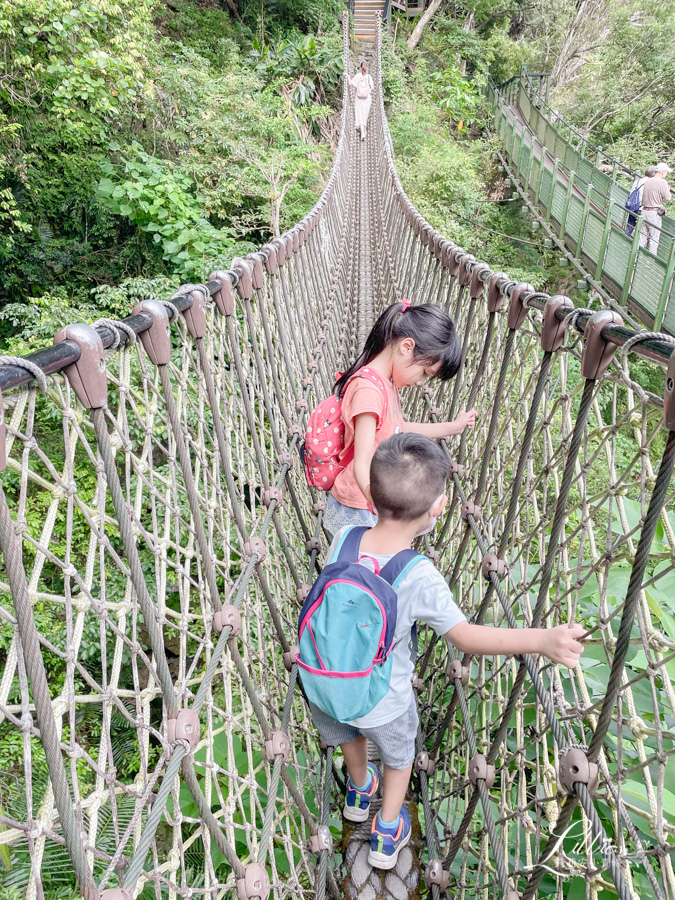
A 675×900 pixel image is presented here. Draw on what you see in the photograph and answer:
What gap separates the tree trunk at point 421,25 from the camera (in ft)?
39.8

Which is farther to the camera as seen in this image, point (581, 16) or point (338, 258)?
point (581, 16)

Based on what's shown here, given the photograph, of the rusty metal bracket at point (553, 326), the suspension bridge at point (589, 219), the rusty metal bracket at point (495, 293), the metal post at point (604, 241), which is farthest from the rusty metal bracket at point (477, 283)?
the metal post at point (604, 241)

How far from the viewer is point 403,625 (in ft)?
2.96

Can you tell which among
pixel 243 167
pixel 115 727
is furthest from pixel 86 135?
pixel 115 727

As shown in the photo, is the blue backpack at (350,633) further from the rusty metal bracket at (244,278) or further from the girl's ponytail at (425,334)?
the rusty metal bracket at (244,278)

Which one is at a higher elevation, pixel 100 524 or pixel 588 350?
pixel 588 350

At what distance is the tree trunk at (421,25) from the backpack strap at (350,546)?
45.5 ft

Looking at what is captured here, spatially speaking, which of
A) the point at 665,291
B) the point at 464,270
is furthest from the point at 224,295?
the point at 665,291

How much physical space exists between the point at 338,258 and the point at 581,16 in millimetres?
11383

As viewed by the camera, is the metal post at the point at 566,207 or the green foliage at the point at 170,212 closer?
the green foliage at the point at 170,212

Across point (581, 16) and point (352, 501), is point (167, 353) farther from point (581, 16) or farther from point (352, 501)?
point (581, 16)

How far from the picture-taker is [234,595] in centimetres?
99

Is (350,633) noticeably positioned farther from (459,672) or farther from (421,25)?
(421,25)

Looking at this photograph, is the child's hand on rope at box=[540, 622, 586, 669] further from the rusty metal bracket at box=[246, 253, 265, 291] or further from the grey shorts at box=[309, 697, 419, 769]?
the rusty metal bracket at box=[246, 253, 265, 291]
